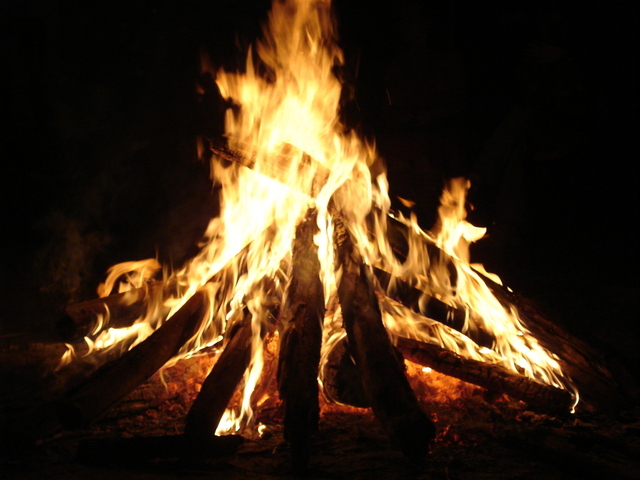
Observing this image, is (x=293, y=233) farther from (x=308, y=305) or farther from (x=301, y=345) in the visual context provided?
(x=301, y=345)

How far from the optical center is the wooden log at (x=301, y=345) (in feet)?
7.45

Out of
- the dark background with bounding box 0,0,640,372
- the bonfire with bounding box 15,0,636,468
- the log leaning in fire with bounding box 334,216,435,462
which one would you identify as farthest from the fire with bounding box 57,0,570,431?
the dark background with bounding box 0,0,640,372

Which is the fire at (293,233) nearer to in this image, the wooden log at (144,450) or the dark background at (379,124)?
the wooden log at (144,450)

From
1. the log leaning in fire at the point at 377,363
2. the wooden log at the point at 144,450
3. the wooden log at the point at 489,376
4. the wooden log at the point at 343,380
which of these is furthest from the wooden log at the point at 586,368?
the wooden log at the point at 144,450

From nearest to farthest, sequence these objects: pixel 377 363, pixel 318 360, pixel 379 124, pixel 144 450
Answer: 1. pixel 144 450
2. pixel 377 363
3. pixel 318 360
4. pixel 379 124

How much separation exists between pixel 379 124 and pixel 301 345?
4930 millimetres

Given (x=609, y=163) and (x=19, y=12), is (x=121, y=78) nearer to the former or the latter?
(x=19, y=12)

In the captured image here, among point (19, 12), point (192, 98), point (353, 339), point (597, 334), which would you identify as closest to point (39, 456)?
point (353, 339)

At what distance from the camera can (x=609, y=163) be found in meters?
7.30

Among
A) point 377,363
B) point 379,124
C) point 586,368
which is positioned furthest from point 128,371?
point 379,124

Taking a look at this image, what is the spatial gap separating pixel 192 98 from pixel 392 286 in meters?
4.33

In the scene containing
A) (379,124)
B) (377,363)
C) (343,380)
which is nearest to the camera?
(377,363)

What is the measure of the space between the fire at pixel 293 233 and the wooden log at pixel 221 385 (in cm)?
9

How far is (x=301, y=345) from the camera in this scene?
2688 mm
